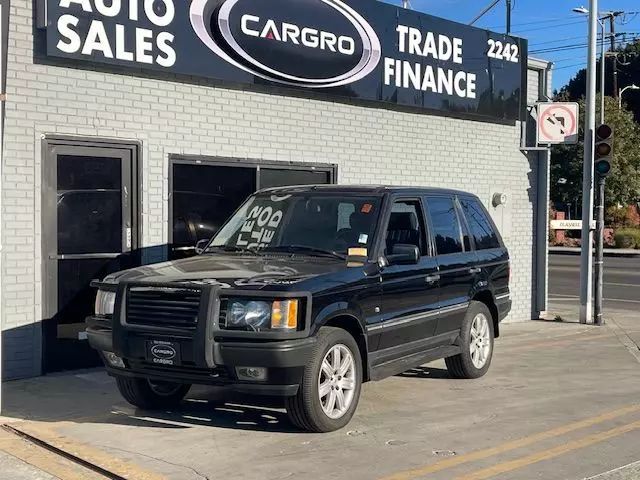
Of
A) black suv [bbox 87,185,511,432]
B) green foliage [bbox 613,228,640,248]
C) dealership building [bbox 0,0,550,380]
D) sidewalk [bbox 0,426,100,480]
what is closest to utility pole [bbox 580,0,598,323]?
dealership building [bbox 0,0,550,380]

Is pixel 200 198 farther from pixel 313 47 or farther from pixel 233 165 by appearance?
pixel 313 47

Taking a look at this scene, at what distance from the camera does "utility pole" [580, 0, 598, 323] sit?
13.5 metres

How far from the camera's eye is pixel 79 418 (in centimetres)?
715

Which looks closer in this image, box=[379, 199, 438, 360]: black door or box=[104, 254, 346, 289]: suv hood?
box=[104, 254, 346, 289]: suv hood

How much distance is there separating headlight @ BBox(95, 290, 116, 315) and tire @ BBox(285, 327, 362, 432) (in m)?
1.64

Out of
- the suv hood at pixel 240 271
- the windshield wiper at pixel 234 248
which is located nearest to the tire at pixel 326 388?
the suv hood at pixel 240 271

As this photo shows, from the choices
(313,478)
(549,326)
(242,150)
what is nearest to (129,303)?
(313,478)

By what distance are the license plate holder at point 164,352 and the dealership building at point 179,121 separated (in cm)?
296

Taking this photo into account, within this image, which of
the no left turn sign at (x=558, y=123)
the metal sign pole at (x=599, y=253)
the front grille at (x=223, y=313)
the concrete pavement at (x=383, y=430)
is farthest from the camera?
the no left turn sign at (x=558, y=123)

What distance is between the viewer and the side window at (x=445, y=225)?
815 cm

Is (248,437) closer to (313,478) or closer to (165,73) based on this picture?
(313,478)

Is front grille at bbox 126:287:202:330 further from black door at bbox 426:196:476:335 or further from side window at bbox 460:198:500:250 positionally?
side window at bbox 460:198:500:250

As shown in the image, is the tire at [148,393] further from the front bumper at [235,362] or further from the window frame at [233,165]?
the window frame at [233,165]

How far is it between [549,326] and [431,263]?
21.7ft
